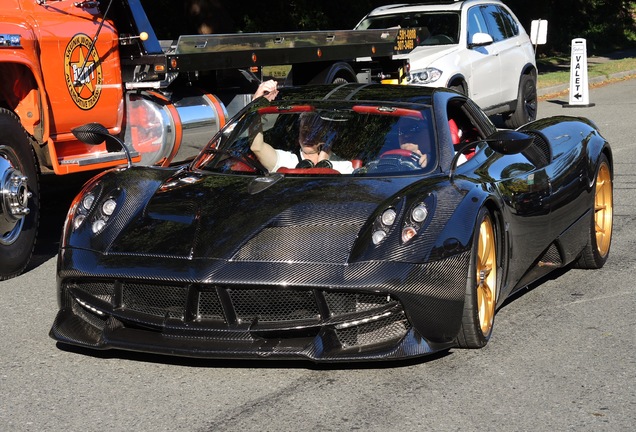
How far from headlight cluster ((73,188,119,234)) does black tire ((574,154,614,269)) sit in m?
3.24

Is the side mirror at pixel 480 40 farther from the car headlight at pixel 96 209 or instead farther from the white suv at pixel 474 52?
the car headlight at pixel 96 209

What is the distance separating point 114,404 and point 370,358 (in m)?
1.17

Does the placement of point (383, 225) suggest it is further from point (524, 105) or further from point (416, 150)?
point (524, 105)

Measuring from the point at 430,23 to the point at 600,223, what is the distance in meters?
8.67

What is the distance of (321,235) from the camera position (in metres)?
5.57

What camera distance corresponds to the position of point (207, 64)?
1118cm

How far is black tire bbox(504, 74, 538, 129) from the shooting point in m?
17.3

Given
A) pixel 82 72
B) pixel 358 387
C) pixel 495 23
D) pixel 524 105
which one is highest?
pixel 82 72

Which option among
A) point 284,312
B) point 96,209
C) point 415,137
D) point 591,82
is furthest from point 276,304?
point 591,82

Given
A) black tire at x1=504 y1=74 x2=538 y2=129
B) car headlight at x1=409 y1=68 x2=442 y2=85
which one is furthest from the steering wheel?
black tire at x1=504 y1=74 x2=538 y2=129

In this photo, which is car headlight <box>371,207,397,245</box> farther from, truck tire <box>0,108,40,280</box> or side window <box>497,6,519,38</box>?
side window <box>497,6,519,38</box>

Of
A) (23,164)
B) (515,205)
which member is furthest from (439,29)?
Answer: (515,205)

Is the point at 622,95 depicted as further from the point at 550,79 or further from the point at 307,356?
the point at 307,356

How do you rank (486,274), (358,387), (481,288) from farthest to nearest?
1. (486,274)
2. (481,288)
3. (358,387)
